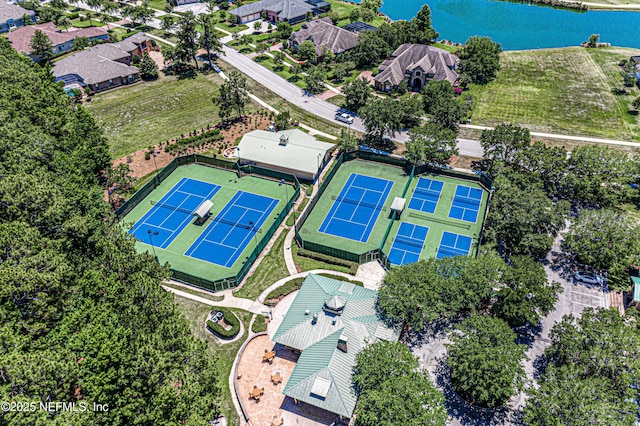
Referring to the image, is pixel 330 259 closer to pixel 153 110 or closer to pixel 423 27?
pixel 153 110

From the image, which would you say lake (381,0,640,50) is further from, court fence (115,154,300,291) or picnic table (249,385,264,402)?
picnic table (249,385,264,402)

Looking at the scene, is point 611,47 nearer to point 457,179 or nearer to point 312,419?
point 457,179

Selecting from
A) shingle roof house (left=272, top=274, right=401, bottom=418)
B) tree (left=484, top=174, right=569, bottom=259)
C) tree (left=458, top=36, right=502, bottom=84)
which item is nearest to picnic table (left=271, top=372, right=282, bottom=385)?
shingle roof house (left=272, top=274, right=401, bottom=418)

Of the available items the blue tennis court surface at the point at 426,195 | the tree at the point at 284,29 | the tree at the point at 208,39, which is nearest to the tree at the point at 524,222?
the blue tennis court surface at the point at 426,195

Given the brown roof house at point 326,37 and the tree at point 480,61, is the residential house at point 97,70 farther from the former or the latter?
the tree at point 480,61

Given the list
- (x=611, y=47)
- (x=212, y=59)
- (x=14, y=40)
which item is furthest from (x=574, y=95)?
(x=14, y=40)
